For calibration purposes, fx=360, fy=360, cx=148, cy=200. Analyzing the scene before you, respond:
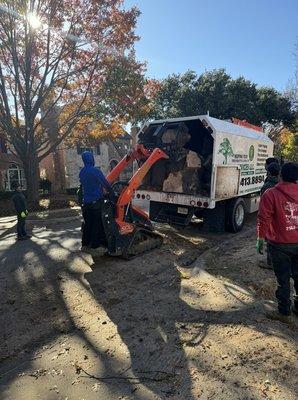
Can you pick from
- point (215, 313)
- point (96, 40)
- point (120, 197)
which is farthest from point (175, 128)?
point (96, 40)

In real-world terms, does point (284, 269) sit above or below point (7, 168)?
above

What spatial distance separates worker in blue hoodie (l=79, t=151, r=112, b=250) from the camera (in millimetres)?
6602

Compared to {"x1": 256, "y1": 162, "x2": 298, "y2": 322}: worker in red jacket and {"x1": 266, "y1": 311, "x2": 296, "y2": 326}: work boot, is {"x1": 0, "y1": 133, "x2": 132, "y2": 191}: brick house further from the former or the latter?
{"x1": 266, "y1": 311, "x2": 296, "y2": 326}: work boot

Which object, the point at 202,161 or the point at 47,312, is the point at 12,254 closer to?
the point at 47,312

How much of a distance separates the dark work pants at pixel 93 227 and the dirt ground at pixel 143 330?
426mm

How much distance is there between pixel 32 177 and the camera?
56.1ft

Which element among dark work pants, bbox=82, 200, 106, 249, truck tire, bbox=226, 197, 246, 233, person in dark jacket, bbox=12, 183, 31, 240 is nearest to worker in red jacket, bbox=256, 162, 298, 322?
dark work pants, bbox=82, 200, 106, 249

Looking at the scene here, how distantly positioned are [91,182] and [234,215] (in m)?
4.76

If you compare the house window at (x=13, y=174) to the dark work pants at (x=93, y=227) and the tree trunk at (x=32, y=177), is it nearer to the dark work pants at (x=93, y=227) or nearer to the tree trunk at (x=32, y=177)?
the tree trunk at (x=32, y=177)

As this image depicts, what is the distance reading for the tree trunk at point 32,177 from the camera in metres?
16.8

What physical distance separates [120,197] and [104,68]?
1121cm

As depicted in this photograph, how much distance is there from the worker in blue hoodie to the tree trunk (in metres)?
10.6

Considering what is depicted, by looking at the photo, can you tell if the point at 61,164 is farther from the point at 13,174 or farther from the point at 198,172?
the point at 198,172

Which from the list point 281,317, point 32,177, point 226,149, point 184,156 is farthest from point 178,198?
point 32,177
